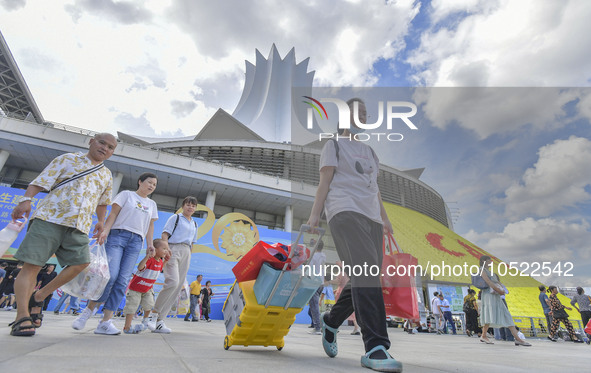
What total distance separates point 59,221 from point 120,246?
0.82 metres

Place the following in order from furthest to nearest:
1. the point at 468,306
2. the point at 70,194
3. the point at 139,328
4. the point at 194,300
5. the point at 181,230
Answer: the point at 194,300 → the point at 468,306 → the point at 181,230 → the point at 139,328 → the point at 70,194

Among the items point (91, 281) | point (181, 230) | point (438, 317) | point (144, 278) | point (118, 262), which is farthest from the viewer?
point (438, 317)

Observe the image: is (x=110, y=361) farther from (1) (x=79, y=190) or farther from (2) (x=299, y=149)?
(2) (x=299, y=149)

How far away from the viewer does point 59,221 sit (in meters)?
2.09

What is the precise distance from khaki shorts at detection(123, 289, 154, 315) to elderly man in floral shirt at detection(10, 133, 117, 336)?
73 cm

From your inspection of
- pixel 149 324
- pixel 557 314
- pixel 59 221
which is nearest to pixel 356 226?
pixel 59 221

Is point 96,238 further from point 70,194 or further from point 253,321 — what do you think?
point 253,321

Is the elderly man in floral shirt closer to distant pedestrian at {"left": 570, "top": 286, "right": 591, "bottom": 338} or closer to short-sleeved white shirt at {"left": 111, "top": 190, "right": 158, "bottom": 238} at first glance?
short-sleeved white shirt at {"left": 111, "top": 190, "right": 158, "bottom": 238}

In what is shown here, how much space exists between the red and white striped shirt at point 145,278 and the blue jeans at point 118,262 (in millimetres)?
284

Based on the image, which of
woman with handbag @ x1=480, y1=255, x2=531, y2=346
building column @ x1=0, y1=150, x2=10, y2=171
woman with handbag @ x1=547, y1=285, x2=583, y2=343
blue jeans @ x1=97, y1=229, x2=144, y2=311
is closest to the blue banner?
building column @ x1=0, y1=150, x2=10, y2=171

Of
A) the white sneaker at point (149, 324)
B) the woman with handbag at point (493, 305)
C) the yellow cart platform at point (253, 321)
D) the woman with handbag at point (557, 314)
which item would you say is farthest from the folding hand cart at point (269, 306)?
the woman with handbag at point (557, 314)

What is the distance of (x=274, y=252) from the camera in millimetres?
1929

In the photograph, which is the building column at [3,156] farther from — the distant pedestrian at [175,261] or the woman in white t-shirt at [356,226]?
the woman in white t-shirt at [356,226]

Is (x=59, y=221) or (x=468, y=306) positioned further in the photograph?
(x=468, y=306)
